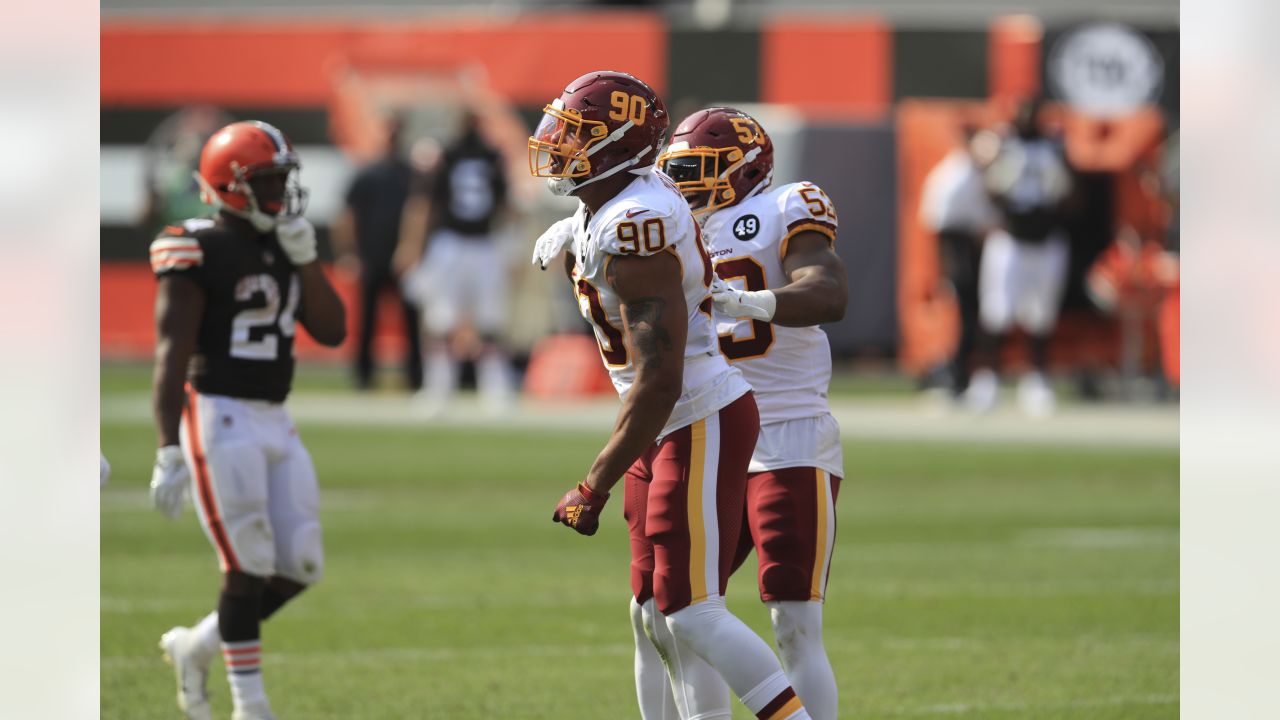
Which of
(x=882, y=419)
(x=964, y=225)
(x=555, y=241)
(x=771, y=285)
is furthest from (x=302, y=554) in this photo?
(x=964, y=225)

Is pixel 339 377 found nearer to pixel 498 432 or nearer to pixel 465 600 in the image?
pixel 498 432

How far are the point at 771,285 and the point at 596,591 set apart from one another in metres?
3.38

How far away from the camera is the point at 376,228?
16250mm

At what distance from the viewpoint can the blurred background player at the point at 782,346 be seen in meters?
4.45

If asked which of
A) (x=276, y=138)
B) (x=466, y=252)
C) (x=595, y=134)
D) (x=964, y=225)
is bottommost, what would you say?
(x=595, y=134)

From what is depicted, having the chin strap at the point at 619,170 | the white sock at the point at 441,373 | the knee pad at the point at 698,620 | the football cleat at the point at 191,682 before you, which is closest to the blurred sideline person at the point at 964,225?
the white sock at the point at 441,373

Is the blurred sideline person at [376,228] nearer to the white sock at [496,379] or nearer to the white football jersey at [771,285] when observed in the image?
the white sock at [496,379]

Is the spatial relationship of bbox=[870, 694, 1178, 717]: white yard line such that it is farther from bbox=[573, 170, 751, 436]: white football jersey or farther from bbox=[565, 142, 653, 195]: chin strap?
bbox=[565, 142, 653, 195]: chin strap

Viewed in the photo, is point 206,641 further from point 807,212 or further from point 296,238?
point 807,212

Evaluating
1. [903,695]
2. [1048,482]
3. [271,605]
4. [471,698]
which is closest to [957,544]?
[1048,482]

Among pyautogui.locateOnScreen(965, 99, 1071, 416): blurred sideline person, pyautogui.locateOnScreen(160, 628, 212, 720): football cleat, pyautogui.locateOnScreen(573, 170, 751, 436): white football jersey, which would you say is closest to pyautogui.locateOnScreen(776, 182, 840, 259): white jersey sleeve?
pyautogui.locateOnScreen(573, 170, 751, 436): white football jersey
